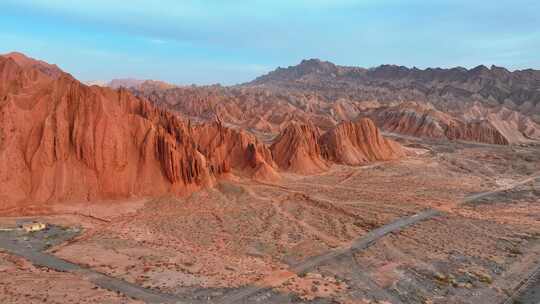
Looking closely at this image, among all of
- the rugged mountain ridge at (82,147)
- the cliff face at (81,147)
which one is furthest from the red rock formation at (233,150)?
the cliff face at (81,147)

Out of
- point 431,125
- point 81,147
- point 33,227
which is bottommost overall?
point 33,227

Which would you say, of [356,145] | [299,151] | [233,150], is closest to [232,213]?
[233,150]

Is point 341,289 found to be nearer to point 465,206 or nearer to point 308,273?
point 308,273

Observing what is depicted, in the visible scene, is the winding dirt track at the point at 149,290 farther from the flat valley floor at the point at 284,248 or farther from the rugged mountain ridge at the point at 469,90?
the rugged mountain ridge at the point at 469,90

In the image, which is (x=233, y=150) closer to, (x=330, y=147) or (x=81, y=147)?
(x=330, y=147)

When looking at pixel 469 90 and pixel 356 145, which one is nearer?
pixel 356 145

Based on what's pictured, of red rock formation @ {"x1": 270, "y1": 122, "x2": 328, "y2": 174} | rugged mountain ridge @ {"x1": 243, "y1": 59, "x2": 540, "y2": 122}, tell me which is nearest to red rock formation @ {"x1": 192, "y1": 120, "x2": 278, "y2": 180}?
red rock formation @ {"x1": 270, "y1": 122, "x2": 328, "y2": 174}

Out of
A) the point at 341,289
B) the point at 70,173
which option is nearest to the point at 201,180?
the point at 70,173
